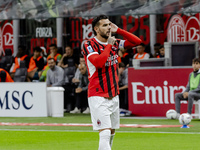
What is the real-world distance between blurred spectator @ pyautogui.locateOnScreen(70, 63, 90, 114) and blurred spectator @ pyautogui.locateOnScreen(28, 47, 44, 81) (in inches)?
77.6

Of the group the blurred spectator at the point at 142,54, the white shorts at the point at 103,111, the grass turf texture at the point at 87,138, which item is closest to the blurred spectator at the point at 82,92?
the blurred spectator at the point at 142,54

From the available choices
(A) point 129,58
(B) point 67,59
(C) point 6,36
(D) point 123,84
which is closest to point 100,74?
(D) point 123,84

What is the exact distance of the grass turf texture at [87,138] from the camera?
1191cm

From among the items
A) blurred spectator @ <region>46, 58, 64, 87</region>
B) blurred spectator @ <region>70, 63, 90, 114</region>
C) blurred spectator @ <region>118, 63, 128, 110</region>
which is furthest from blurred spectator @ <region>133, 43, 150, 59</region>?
blurred spectator @ <region>46, 58, 64, 87</region>

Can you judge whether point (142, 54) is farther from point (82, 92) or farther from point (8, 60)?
point (8, 60)

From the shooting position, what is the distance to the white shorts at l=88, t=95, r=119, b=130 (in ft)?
28.6

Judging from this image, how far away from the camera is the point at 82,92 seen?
861 inches

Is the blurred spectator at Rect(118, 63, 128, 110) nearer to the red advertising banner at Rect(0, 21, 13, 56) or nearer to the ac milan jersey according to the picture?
the red advertising banner at Rect(0, 21, 13, 56)

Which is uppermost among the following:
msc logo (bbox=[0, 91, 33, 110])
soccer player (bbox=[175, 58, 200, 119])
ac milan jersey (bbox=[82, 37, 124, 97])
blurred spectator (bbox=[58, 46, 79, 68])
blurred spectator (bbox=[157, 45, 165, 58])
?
ac milan jersey (bbox=[82, 37, 124, 97])

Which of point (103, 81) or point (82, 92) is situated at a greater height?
point (103, 81)

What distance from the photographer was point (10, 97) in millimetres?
20594

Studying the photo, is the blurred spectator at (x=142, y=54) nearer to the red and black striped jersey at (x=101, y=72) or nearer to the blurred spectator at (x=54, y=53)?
the blurred spectator at (x=54, y=53)

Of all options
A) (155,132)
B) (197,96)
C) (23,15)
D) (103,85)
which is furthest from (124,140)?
(23,15)

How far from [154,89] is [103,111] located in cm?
1124
